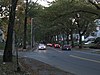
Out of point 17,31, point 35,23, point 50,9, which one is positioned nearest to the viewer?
point 17,31

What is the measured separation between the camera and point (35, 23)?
121m

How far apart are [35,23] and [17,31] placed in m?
99.9

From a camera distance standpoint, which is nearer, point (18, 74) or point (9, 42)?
point (18, 74)

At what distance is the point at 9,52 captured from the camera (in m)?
23.3

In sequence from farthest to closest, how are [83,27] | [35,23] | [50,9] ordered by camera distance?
[35,23]
[83,27]
[50,9]

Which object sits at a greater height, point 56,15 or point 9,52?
point 56,15

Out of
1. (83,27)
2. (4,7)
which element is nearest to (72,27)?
(83,27)

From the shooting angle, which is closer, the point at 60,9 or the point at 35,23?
the point at 60,9

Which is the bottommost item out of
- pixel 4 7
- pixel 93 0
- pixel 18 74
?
pixel 18 74

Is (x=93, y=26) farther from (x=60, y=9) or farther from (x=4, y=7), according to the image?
(x=4, y=7)

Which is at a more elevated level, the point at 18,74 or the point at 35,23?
the point at 35,23

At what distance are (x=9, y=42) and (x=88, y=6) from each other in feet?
97.5

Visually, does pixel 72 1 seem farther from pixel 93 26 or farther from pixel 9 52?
pixel 93 26

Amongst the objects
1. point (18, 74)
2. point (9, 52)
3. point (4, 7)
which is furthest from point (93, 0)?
point (18, 74)
